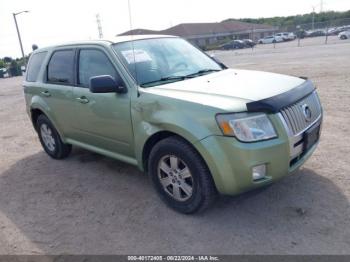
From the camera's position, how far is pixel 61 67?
495 cm

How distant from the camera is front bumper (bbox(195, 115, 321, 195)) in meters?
2.97

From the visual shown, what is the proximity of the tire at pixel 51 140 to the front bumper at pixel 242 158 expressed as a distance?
313cm

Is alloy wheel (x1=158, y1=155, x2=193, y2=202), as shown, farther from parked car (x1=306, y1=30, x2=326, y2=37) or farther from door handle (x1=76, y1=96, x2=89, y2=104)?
parked car (x1=306, y1=30, x2=326, y2=37)

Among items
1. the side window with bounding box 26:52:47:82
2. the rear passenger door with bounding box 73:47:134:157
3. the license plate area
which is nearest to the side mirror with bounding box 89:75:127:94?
the rear passenger door with bounding box 73:47:134:157

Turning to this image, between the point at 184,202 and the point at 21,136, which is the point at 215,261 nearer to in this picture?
the point at 184,202

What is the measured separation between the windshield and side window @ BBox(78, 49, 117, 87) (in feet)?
0.66

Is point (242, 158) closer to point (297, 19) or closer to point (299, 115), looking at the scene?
point (299, 115)

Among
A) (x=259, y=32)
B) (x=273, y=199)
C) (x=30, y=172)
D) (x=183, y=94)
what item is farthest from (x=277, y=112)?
(x=259, y=32)

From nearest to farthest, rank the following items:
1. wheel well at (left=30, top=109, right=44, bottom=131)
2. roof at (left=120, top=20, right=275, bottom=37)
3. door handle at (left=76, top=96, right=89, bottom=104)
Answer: door handle at (left=76, top=96, right=89, bottom=104) → wheel well at (left=30, top=109, right=44, bottom=131) → roof at (left=120, top=20, right=275, bottom=37)

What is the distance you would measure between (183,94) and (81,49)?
191 cm

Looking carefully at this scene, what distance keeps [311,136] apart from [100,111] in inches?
95.0

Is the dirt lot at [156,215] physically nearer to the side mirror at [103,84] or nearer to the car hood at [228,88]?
the car hood at [228,88]

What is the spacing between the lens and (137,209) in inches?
151

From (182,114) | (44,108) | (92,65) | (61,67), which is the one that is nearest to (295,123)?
(182,114)
